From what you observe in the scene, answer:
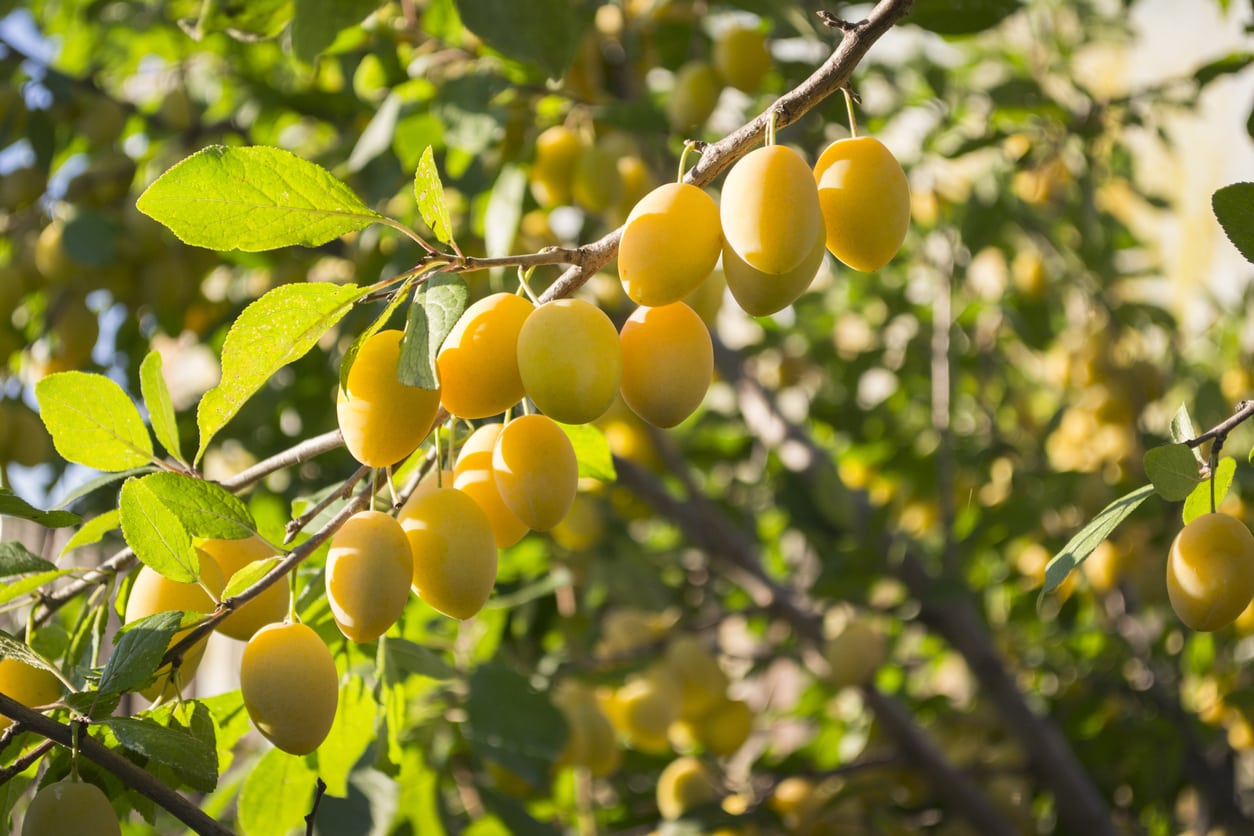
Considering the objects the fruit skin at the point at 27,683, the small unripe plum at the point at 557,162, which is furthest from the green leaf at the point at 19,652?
the small unripe plum at the point at 557,162

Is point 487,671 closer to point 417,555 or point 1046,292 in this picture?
point 417,555

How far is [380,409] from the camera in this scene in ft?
1.37

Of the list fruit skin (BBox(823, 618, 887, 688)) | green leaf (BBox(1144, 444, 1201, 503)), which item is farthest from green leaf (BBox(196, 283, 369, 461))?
fruit skin (BBox(823, 618, 887, 688))

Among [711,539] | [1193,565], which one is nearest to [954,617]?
[711,539]

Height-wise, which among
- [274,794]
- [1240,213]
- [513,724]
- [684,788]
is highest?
[1240,213]

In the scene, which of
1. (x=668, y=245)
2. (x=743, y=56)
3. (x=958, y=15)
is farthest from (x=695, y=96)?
(x=668, y=245)

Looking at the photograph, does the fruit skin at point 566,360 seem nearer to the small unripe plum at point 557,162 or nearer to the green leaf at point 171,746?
the green leaf at point 171,746

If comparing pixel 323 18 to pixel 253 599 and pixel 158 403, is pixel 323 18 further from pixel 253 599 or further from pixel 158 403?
pixel 253 599

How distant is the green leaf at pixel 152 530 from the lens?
0.45m

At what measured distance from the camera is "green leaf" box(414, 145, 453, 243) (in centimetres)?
43

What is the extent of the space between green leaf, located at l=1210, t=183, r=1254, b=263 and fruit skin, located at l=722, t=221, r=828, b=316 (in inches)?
6.4

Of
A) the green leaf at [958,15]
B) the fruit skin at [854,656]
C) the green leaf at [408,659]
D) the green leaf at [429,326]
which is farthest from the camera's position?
the fruit skin at [854,656]

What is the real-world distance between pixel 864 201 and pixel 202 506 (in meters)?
0.30

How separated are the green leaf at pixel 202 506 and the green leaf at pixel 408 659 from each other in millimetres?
134
